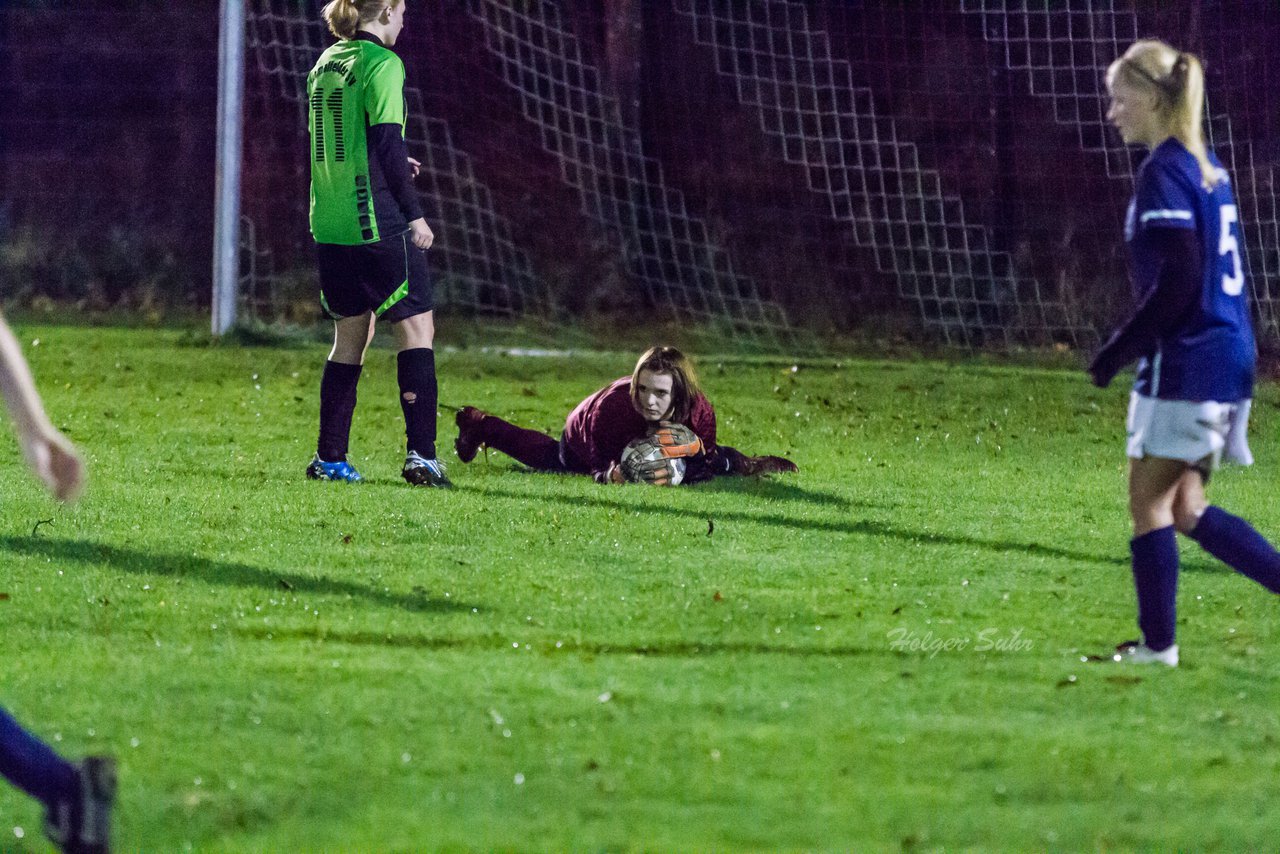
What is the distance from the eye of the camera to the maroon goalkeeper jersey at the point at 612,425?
748 centimetres

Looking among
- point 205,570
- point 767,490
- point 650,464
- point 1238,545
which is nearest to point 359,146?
point 650,464

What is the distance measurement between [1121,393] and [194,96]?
1050 centimetres

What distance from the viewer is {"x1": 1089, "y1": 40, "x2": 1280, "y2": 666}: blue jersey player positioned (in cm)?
443

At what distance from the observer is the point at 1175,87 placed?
14.9ft

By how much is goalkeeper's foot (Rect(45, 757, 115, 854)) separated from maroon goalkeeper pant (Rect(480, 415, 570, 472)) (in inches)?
195

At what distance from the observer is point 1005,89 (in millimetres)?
17125

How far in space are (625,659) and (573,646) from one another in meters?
0.19

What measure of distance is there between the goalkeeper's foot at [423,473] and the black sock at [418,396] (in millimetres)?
33

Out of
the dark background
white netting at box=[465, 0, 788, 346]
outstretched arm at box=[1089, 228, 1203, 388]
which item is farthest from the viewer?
the dark background

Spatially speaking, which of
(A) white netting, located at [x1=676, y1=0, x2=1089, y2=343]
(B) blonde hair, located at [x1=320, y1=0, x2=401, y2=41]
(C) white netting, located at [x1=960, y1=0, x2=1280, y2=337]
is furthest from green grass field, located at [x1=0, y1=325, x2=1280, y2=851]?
(A) white netting, located at [x1=676, y1=0, x2=1089, y2=343]

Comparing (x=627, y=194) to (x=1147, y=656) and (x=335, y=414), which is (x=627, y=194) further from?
(x=1147, y=656)

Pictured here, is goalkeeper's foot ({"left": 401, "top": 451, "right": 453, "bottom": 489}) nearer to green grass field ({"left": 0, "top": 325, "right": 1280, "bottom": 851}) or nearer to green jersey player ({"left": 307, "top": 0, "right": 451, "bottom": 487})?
green jersey player ({"left": 307, "top": 0, "right": 451, "bottom": 487})

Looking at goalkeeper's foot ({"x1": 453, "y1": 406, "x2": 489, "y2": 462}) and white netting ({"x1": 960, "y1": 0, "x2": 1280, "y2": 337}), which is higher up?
white netting ({"x1": 960, "y1": 0, "x2": 1280, "y2": 337})

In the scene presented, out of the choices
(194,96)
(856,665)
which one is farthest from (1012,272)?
(856,665)
